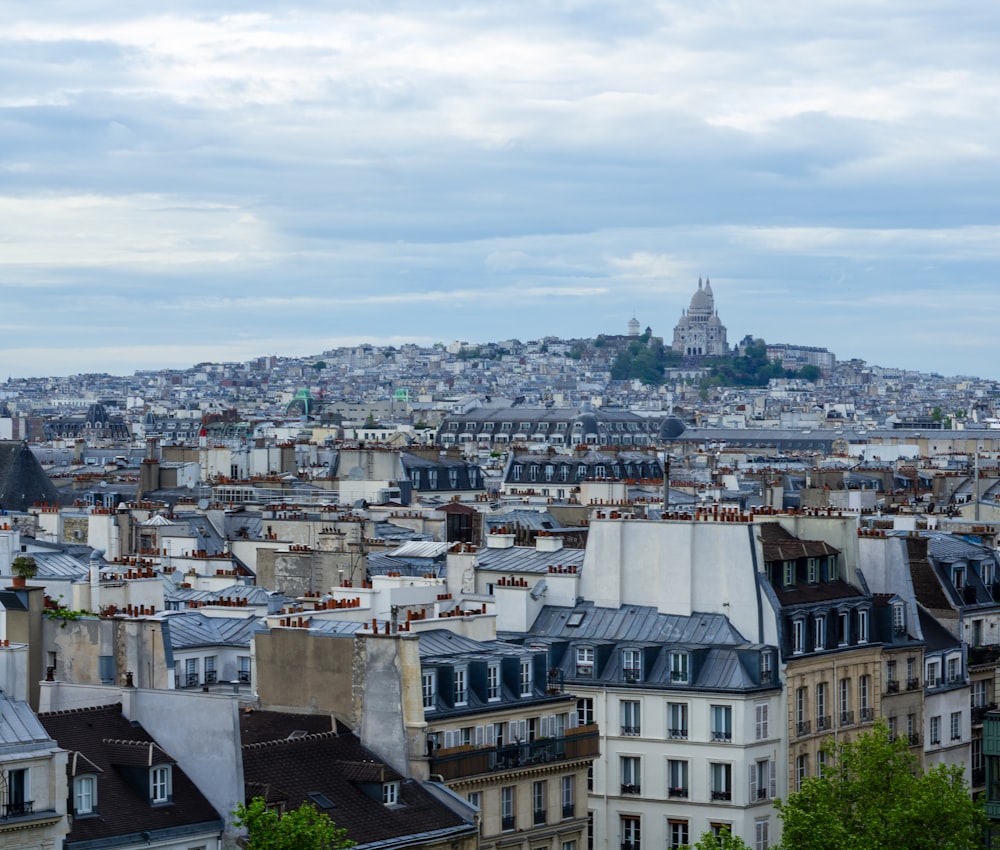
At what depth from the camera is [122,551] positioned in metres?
60.2

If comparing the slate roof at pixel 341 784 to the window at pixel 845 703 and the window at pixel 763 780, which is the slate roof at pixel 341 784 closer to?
the window at pixel 763 780

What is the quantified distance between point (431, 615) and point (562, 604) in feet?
15.9

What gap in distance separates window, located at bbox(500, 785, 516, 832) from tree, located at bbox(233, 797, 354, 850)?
5641 mm

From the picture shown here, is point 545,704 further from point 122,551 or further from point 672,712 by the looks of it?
point 122,551

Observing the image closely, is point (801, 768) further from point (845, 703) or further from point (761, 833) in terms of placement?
point (845, 703)

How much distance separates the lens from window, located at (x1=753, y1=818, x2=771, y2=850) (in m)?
39.0

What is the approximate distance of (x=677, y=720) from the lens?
1548 inches

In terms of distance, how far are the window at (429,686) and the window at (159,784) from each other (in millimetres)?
4976

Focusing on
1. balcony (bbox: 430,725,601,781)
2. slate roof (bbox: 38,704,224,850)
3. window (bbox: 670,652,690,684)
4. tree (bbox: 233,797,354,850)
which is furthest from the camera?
window (bbox: 670,652,690,684)

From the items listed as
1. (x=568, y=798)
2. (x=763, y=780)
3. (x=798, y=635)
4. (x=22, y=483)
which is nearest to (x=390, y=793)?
(x=568, y=798)

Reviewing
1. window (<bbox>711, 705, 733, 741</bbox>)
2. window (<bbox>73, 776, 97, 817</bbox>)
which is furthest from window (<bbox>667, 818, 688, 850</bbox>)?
window (<bbox>73, 776, 97, 817</bbox>)

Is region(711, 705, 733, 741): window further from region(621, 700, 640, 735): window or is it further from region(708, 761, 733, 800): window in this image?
region(621, 700, 640, 735): window

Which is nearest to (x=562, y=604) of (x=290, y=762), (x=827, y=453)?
(x=290, y=762)

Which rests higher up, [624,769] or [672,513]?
[672,513]
